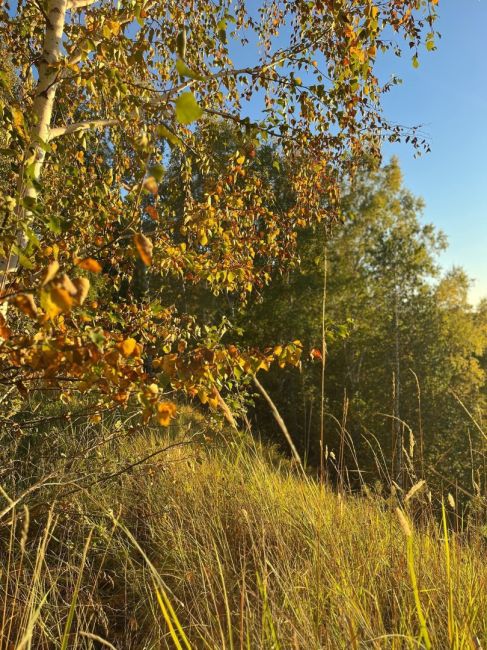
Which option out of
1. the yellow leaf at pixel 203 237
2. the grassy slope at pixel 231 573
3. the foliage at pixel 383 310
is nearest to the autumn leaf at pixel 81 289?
the grassy slope at pixel 231 573

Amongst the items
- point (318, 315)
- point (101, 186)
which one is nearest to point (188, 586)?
point (101, 186)

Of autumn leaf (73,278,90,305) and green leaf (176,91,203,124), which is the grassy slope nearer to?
autumn leaf (73,278,90,305)

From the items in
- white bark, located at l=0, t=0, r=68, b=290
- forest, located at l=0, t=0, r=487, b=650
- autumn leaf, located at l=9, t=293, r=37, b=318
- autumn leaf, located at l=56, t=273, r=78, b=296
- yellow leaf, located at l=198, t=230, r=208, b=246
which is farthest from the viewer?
yellow leaf, located at l=198, t=230, r=208, b=246

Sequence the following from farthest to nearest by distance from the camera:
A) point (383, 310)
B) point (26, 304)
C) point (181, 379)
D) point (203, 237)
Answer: point (383, 310) → point (203, 237) → point (181, 379) → point (26, 304)

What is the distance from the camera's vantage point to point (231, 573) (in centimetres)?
239

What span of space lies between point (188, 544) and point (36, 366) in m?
1.91

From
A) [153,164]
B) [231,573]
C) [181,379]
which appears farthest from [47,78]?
[231,573]

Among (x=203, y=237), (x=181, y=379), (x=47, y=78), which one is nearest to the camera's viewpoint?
(x=181, y=379)

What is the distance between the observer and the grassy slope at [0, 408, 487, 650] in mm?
1517

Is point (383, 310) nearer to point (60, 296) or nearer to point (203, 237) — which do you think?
point (203, 237)

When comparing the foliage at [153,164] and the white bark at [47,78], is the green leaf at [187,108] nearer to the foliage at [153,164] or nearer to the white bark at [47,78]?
the foliage at [153,164]

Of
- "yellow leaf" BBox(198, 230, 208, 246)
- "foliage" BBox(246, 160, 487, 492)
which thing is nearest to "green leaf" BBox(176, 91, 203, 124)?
"yellow leaf" BBox(198, 230, 208, 246)

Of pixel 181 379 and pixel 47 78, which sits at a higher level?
pixel 47 78

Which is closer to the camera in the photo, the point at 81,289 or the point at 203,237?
the point at 81,289
